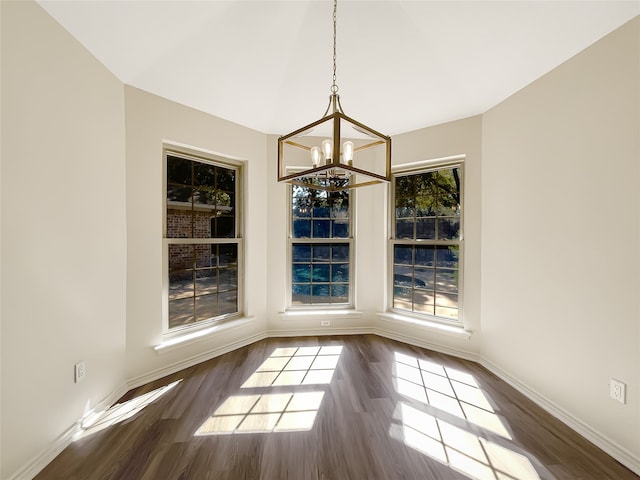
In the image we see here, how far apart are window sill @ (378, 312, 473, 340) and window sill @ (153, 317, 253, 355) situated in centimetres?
170

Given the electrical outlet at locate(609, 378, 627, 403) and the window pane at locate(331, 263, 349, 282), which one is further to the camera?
the window pane at locate(331, 263, 349, 282)

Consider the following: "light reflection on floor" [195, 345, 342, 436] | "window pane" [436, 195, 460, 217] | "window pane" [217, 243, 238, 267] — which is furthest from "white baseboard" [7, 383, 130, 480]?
"window pane" [436, 195, 460, 217]

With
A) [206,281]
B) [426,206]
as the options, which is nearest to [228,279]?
[206,281]

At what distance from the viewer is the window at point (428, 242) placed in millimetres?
2906

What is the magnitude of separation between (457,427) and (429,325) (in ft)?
4.16

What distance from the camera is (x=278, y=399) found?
2.03m

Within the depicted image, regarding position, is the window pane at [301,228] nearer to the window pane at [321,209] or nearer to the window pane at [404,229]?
the window pane at [321,209]

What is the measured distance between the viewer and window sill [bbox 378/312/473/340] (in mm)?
2750

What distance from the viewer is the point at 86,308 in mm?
1777

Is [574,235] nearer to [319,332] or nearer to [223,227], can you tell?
[319,332]

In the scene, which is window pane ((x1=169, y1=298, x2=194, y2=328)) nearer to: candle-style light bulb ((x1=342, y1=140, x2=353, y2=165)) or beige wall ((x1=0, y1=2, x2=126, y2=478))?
beige wall ((x1=0, y1=2, x2=126, y2=478))

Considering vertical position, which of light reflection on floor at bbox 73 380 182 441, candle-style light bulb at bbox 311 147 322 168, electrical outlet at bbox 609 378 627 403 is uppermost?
candle-style light bulb at bbox 311 147 322 168

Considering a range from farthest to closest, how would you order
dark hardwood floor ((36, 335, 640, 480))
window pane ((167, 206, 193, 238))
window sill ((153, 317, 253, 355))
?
window pane ((167, 206, 193, 238)) → window sill ((153, 317, 253, 355)) → dark hardwood floor ((36, 335, 640, 480))

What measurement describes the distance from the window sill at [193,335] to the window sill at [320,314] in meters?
0.48
